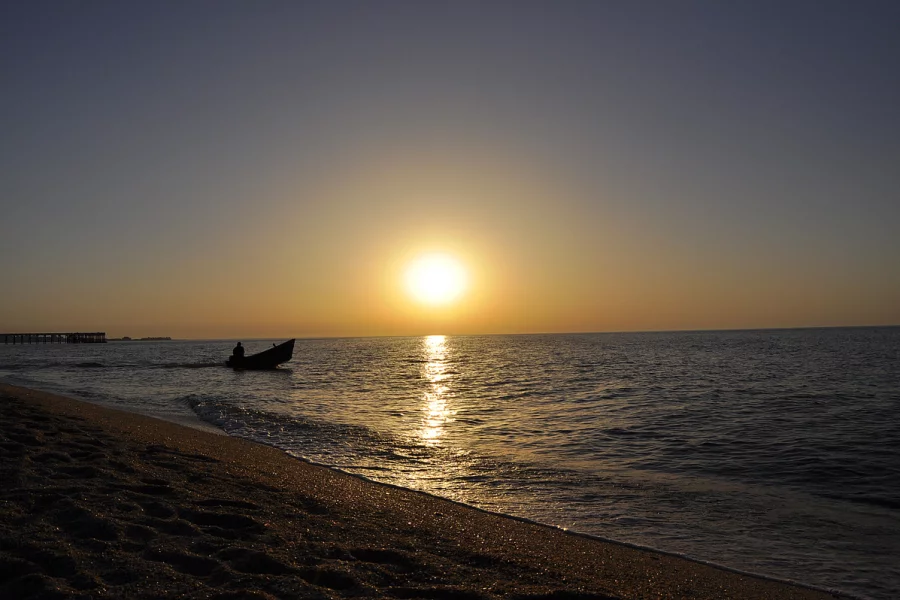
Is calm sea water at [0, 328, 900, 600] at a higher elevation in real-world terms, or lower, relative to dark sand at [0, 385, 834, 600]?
lower

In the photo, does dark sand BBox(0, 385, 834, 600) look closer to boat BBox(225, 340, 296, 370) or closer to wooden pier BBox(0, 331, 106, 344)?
boat BBox(225, 340, 296, 370)

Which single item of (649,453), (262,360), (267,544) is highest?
(267,544)

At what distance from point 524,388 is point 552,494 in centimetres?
1939

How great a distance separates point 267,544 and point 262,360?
40.7 metres

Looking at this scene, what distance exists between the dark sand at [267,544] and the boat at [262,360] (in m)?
35.8

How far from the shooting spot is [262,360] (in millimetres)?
43719

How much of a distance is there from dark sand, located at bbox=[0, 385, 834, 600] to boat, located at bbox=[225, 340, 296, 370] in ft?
117

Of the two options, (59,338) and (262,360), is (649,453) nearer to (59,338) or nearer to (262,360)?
(262,360)

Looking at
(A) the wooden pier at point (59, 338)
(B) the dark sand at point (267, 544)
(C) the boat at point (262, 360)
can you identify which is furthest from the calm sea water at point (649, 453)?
(A) the wooden pier at point (59, 338)

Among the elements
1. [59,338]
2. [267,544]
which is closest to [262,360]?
[267,544]

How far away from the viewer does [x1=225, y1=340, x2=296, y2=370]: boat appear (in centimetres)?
4303

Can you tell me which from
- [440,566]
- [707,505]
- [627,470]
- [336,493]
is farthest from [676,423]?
[440,566]

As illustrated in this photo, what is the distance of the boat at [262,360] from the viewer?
4303 cm

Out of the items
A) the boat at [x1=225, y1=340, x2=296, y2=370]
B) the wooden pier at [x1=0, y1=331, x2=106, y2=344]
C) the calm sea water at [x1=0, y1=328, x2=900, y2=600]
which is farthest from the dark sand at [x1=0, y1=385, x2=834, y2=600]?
the wooden pier at [x1=0, y1=331, x2=106, y2=344]
